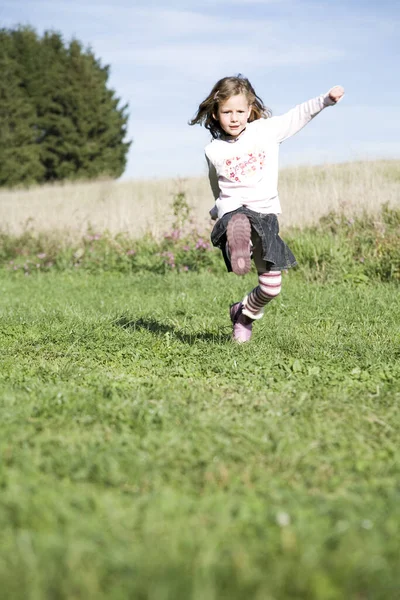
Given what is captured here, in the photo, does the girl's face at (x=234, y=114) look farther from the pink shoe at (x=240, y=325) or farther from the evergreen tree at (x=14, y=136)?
the evergreen tree at (x=14, y=136)

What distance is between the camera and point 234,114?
491 cm

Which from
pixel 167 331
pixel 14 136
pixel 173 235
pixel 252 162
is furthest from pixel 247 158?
pixel 14 136

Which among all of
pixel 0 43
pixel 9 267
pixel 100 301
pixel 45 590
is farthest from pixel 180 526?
pixel 0 43

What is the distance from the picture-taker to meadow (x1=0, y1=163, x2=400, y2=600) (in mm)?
1798

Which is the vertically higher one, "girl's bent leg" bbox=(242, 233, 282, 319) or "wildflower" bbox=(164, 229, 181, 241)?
"girl's bent leg" bbox=(242, 233, 282, 319)

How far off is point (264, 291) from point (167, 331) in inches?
45.0

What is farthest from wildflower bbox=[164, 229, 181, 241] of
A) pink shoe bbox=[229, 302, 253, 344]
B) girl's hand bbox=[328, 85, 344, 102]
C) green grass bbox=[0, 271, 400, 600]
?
girl's hand bbox=[328, 85, 344, 102]

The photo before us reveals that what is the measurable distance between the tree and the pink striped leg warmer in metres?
34.2

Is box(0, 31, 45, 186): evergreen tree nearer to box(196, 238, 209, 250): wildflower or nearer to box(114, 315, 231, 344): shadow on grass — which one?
box(196, 238, 209, 250): wildflower

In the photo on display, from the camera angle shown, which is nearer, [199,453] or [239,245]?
[199,453]

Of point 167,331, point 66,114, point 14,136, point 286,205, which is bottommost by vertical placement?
point 167,331

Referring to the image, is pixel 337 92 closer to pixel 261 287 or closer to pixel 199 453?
pixel 261 287

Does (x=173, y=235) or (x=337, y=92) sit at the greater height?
(x=337, y=92)

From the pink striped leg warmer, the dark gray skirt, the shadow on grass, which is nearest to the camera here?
the dark gray skirt
